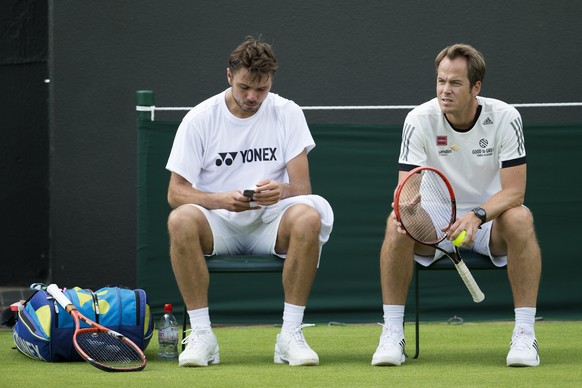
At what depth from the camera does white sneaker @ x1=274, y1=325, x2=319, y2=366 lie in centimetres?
485

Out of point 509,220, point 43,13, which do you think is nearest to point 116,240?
point 43,13

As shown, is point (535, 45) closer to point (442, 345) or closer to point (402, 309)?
point (442, 345)

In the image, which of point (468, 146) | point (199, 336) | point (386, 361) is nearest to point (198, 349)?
point (199, 336)

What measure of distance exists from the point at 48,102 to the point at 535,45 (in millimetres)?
3583

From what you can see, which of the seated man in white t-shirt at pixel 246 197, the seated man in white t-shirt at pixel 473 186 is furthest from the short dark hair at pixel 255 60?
the seated man in white t-shirt at pixel 473 186

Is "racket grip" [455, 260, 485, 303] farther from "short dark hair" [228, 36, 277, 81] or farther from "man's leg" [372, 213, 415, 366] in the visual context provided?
"short dark hair" [228, 36, 277, 81]

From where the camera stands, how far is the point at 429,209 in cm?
496

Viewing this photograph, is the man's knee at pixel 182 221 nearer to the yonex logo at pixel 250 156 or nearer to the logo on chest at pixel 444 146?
the yonex logo at pixel 250 156

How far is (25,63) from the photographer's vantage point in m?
8.59

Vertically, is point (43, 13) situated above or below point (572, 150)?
above

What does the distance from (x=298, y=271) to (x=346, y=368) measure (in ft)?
1.50

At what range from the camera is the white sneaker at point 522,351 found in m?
4.75

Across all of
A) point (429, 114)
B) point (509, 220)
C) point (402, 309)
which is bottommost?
point (402, 309)

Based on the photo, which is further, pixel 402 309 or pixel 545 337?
pixel 545 337
